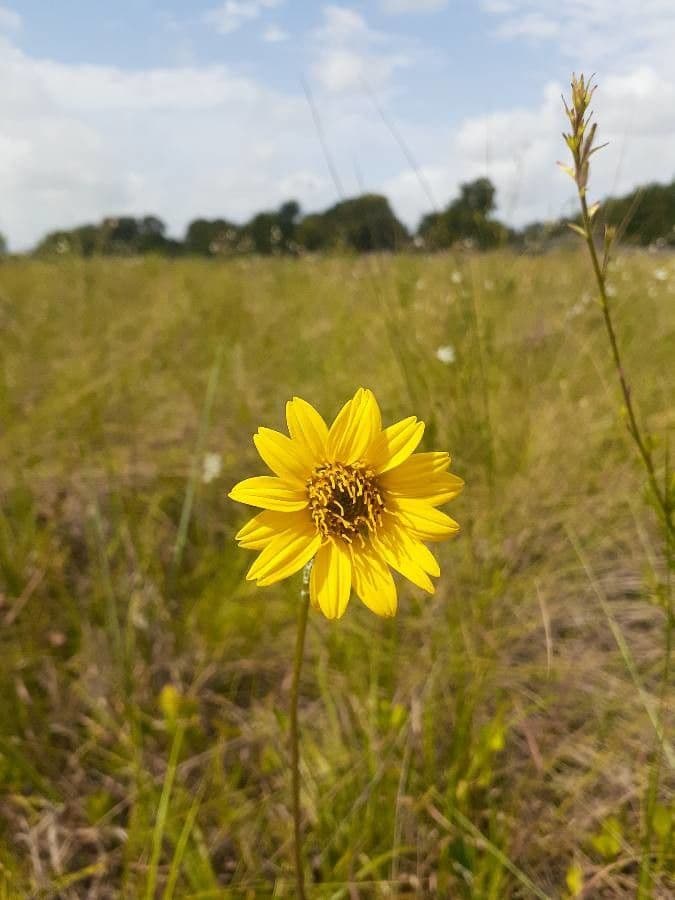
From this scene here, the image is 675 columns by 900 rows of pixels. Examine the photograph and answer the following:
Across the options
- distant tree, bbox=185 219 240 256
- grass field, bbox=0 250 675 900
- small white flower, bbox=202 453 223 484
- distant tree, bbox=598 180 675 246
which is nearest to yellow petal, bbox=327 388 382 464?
grass field, bbox=0 250 675 900

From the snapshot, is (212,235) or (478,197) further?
(212,235)

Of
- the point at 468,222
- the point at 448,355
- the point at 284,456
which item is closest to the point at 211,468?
the point at 448,355

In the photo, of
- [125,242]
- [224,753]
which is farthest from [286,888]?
[125,242]

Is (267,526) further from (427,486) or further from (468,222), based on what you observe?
(468,222)

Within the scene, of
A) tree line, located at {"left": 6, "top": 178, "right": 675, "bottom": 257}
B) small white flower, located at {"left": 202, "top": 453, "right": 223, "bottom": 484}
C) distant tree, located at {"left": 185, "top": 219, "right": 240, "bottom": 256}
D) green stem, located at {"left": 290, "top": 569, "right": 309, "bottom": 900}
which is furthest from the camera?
distant tree, located at {"left": 185, "top": 219, "right": 240, "bottom": 256}

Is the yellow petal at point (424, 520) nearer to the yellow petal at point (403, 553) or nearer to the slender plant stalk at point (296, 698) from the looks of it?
the yellow petal at point (403, 553)

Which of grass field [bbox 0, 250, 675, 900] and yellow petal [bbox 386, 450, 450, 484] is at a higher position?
yellow petal [bbox 386, 450, 450, 484]

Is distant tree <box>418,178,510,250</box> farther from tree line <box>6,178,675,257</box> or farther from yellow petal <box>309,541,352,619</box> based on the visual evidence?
yellow petal <box>309,541,352,619</box>

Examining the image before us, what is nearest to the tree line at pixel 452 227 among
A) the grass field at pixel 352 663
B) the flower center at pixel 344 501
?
the grass field at pixel 352 663
